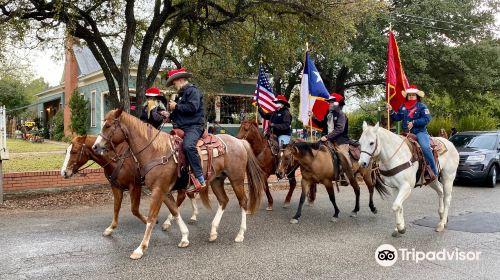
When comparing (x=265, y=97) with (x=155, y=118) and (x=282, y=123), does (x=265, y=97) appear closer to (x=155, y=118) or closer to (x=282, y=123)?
(x=282, y=123)

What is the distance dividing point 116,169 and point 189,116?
158cm

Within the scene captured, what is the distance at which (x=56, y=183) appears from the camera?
9766mm

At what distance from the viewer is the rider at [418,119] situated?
283 inches

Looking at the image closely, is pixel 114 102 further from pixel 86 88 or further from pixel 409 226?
pixel 86 88

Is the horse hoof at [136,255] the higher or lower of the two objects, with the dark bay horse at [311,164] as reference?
lower

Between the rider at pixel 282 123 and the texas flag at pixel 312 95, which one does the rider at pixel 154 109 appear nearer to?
the rider at pixel 282 123

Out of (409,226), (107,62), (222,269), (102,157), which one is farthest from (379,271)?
(107,62)

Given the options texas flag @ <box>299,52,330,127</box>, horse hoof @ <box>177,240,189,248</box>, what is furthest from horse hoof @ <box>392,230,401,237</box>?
texas flag @ <box>299,52,330,127</box>

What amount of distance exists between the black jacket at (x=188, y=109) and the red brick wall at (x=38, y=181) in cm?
435

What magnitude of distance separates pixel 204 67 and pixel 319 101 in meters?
8.74

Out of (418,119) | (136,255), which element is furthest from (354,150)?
(136,255)

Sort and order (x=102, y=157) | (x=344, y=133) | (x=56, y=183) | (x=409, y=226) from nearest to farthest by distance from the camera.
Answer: (x=102, y=157)
(x=409, y=226)
(x=344, y=133)
(x=56, y=183)

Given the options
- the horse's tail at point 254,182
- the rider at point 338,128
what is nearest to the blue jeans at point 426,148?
the rider at point 338,128

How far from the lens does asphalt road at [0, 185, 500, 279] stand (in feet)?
16.2
